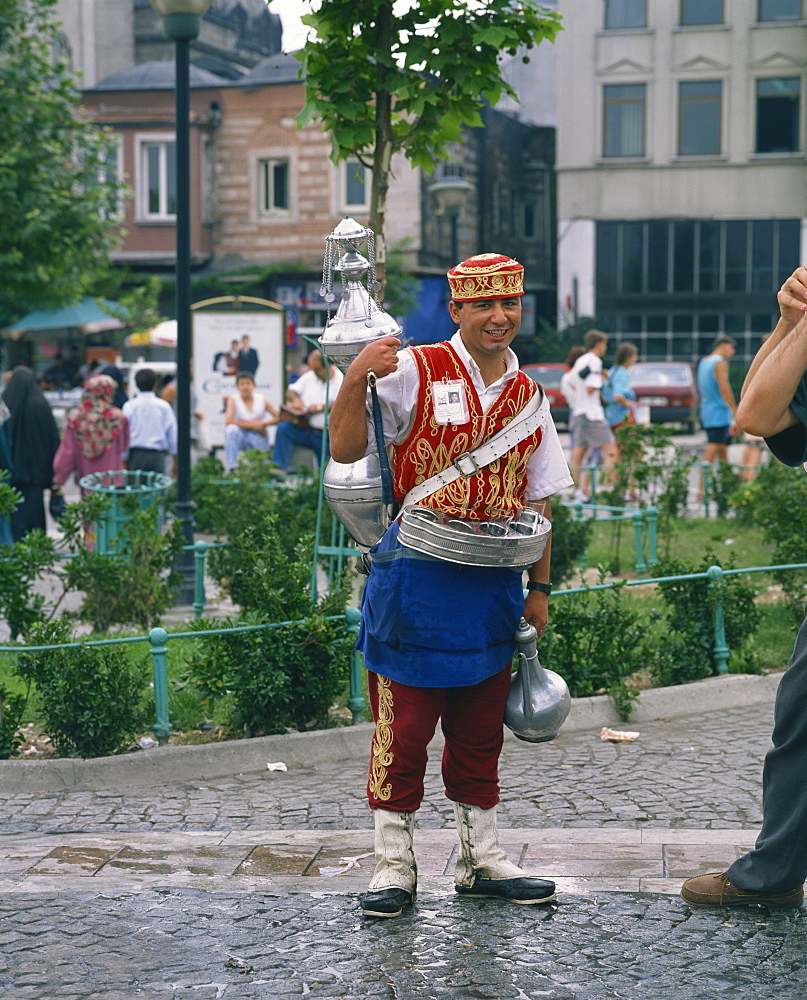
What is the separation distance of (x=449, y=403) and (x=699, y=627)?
3729 millimetres

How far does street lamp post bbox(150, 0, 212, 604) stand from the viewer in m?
10.6

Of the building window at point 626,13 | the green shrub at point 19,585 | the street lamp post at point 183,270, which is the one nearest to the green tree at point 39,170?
the street lamp post at point 183,270

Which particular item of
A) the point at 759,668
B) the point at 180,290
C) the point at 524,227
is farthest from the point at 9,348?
the point at 759,668

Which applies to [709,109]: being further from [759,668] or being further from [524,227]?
[759,668]

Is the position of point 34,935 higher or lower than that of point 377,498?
lower

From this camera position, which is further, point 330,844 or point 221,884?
point 330,844

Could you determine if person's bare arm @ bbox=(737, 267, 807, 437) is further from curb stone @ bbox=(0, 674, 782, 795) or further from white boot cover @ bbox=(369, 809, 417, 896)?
curb stone @ bbox=(0, 674, 782, 795)

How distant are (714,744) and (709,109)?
36900mm

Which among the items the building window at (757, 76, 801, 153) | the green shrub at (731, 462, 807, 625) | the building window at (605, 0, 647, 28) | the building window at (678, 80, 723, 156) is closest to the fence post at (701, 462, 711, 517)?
the green shrub at (731, 462, 807, 625)

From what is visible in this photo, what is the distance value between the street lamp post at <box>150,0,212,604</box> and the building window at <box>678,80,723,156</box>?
32.3 meters

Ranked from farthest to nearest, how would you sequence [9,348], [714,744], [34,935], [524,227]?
1. [524,227]
2. [9,348]
3. [714,744]
4. [34,935]

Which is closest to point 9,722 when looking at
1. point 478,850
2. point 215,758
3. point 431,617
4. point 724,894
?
point 215,758

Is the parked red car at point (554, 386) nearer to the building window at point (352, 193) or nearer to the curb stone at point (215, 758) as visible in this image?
the building window at point (352, 193)

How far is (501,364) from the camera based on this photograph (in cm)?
454
